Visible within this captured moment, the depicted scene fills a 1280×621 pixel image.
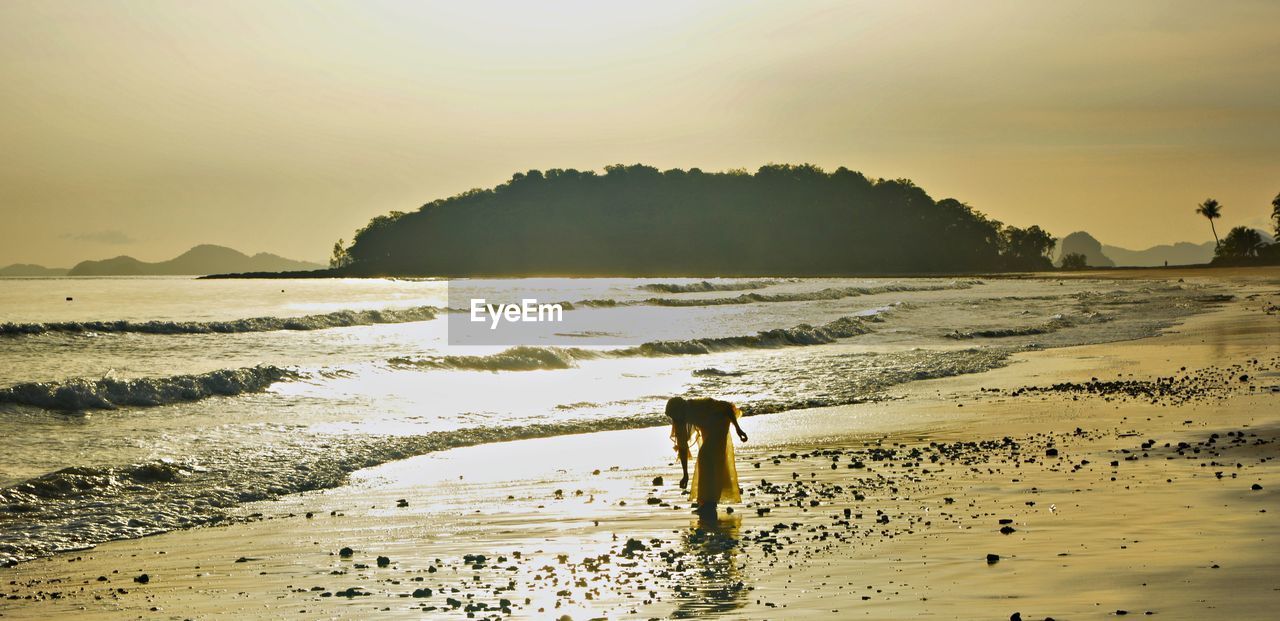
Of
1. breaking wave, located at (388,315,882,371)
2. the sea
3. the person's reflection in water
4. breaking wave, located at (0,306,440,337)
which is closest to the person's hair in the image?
the person's reflection in water

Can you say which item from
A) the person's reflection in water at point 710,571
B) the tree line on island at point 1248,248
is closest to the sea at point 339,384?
the person's reflection in water at point 710,571

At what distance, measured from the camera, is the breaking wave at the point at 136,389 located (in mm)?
21094

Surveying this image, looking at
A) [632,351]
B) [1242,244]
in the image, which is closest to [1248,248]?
[1242,244]

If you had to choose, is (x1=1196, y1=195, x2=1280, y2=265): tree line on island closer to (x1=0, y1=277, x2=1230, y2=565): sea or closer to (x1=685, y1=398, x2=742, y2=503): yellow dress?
(x1=0, y1=277, x2=1230, y2=565): sea

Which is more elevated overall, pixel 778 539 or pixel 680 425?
pixel 680 425

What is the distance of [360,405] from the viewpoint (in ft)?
74.3

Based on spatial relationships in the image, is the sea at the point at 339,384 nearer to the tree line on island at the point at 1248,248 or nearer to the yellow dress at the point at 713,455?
the yellow dress at the point at 713,455

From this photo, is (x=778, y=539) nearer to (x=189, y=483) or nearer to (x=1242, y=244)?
(x=189, y=483)

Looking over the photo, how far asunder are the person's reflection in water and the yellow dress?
0.57 metres

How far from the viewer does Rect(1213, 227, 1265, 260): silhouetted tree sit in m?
153

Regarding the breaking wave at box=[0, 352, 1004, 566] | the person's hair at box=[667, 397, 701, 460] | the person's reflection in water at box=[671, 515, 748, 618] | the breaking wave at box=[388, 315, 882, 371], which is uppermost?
the person's hair at box=[667, 397, 701, 460]

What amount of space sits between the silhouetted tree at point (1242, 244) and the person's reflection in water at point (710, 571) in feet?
541

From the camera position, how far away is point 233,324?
157 feet

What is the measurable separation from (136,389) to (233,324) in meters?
25.8
